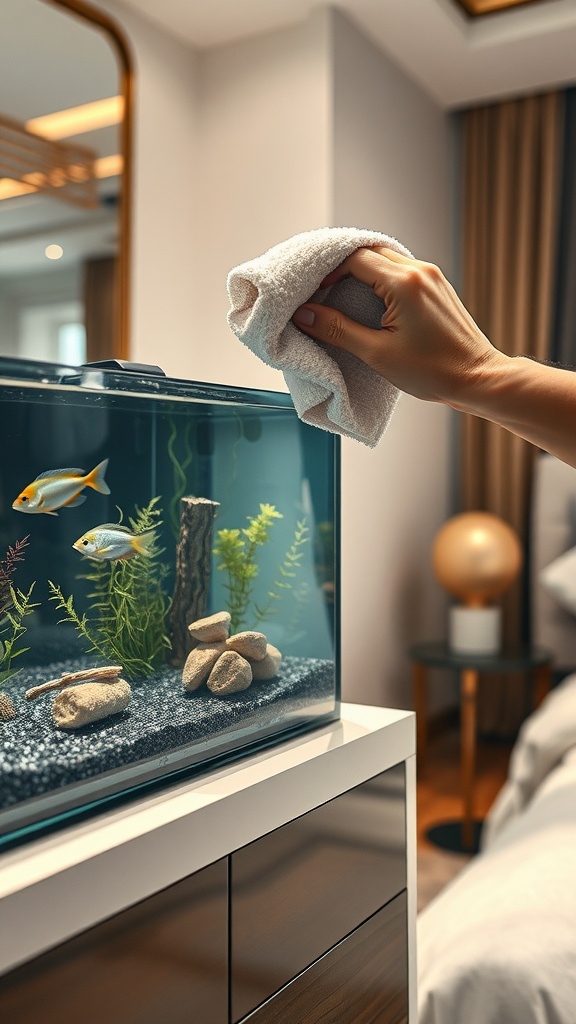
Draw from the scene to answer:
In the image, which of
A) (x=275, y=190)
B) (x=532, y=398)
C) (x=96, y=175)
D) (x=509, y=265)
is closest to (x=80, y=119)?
(x=96, y=175)

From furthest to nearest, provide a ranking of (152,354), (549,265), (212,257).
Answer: (549,265)
(212,257)
(152,354)

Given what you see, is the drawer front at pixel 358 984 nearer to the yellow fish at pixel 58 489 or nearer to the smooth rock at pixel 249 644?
the smooth rock at pixel 249 644

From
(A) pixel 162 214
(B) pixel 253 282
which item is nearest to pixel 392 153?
(A) pixel 162 214

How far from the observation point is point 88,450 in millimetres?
693

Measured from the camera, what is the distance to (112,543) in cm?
72

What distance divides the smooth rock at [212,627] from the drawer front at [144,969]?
19cm

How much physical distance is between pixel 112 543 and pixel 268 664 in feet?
0.76

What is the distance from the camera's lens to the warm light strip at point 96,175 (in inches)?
94.3

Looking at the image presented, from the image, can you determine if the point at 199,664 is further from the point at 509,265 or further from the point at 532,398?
the point at 509,265

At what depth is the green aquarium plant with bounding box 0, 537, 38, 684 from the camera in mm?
628

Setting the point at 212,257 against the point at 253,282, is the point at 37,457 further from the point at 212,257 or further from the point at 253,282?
the point at 212,257

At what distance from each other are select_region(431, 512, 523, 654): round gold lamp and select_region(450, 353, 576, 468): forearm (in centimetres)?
258

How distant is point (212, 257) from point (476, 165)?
136 cm

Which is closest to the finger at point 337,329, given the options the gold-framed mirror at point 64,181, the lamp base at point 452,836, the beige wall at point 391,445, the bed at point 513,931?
the bed at point 513,931
